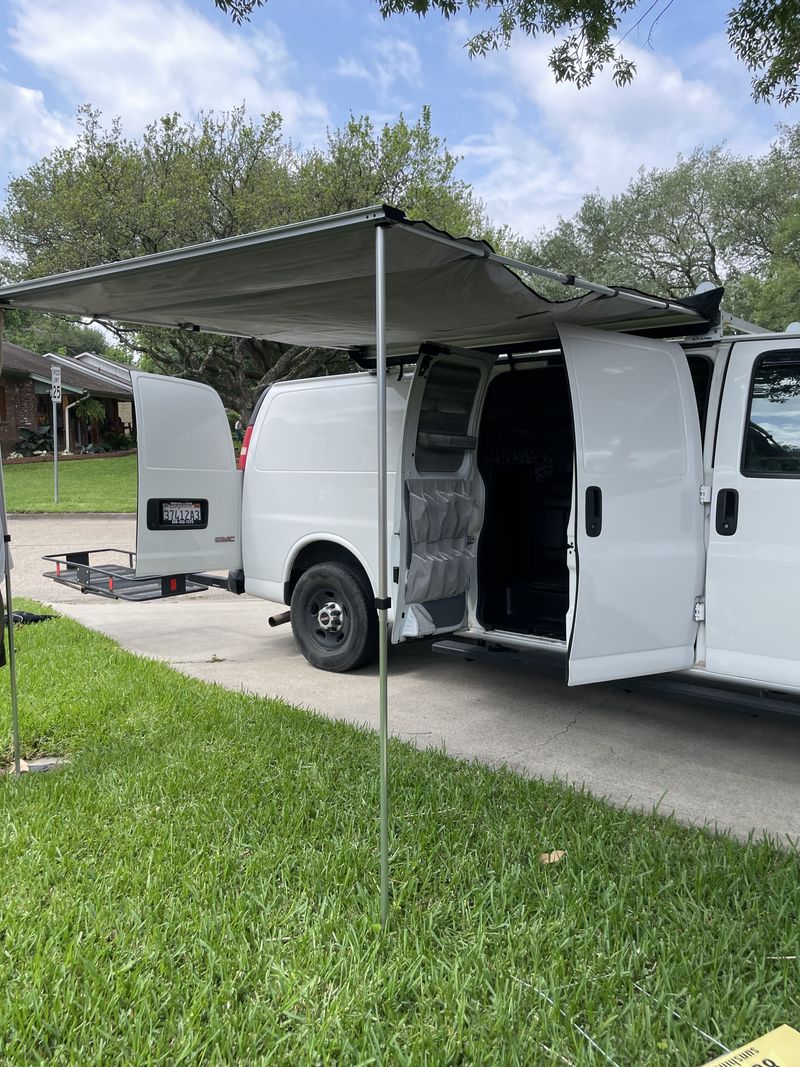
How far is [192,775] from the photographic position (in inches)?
157

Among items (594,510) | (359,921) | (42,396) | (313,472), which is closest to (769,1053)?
(359,921)

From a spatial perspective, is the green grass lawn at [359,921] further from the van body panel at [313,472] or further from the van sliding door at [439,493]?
the van body panel at [313,472]

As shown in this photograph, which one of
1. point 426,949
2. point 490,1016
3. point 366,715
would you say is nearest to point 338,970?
point 426,949

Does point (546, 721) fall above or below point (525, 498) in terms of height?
below

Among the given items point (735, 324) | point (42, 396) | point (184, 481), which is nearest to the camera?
point (735, 324)

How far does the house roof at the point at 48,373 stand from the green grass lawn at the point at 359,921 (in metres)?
26.5

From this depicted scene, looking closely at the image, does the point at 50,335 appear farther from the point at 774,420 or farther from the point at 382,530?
the point at 382,530

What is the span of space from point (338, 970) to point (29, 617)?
5.89 m

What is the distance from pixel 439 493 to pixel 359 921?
3.24 m

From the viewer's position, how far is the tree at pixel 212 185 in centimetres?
2005

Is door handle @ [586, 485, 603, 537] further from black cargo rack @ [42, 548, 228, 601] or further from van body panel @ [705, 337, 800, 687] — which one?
black cargo rack @ [42, 548, 228, 601]

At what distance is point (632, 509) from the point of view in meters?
4.41

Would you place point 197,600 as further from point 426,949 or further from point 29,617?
point 426,949

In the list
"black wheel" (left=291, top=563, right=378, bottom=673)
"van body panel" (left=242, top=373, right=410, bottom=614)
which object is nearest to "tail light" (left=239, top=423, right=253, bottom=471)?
"van body panel" (left=242, top=373, right=410, bottom=614)
